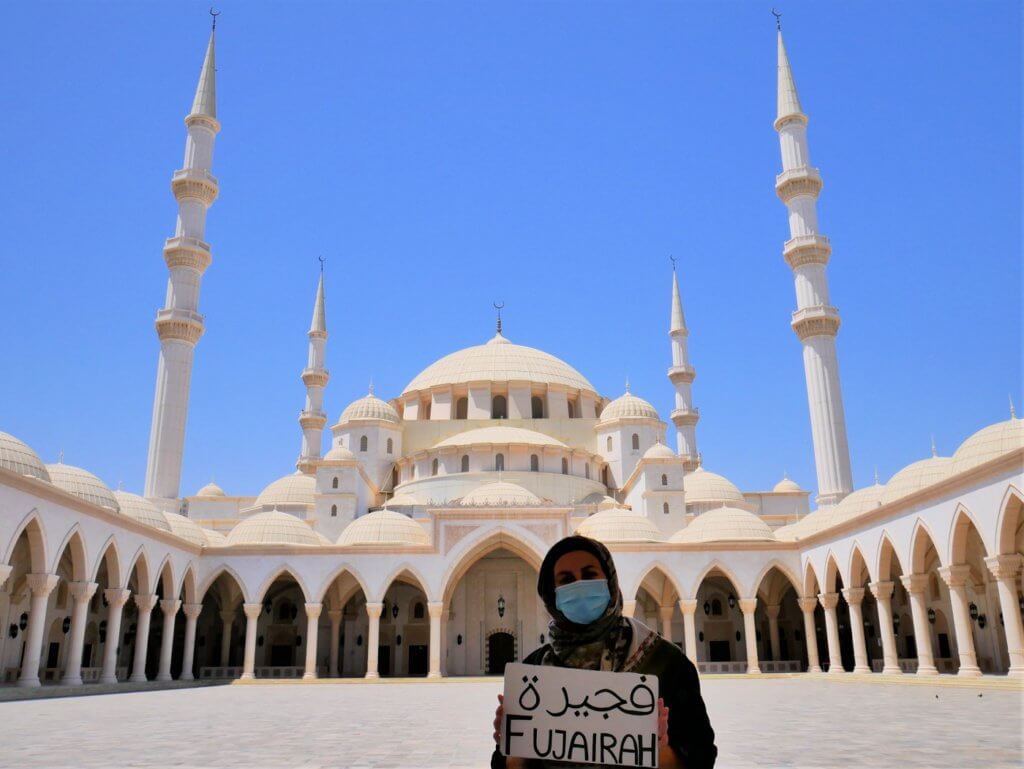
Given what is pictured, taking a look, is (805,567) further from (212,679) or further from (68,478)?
(68,478)

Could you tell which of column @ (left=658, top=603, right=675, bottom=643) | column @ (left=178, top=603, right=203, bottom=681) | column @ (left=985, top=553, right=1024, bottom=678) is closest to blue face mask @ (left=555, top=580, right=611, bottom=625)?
column @ (left=985, top=553, right=1024, bottom=678)

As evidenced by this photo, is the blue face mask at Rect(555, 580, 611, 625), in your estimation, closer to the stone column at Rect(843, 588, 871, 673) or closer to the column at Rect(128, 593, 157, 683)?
the stone column at Rect(843, 588, 871, 673)

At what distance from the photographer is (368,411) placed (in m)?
38.0

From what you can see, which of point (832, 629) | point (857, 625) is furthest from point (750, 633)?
point (857, 625)

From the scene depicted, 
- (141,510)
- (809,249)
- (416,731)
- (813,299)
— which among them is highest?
(809,249)

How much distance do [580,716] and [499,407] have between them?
38.5 meters

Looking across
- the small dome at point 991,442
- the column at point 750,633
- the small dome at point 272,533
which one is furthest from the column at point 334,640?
the small dome at point 991,442

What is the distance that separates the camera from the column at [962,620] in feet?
64.5

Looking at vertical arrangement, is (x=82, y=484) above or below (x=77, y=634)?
above

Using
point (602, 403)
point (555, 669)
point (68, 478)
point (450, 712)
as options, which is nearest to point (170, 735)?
point (450, 712)

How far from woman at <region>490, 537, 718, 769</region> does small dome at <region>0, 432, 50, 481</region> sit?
20.7 meters

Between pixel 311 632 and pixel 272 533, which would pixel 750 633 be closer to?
pixel 311 632

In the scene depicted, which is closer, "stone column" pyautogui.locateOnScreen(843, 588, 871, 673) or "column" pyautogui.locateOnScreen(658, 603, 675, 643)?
"stone column" pyautogui.locateOnScreen(843, 588, 871, 673)

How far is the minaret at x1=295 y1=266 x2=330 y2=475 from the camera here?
4125 centimetres
